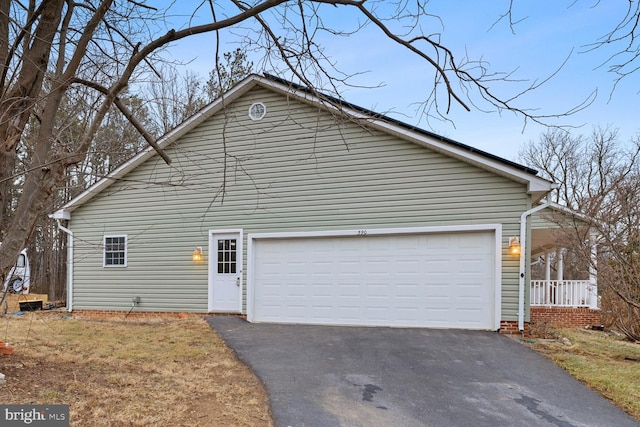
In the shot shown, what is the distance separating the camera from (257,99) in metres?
9.75

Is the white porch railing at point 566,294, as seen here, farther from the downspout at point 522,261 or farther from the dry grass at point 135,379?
the dry grass at point 135,379

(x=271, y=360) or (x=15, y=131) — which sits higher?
(x=15, y=131)

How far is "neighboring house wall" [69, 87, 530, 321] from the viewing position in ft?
26.9

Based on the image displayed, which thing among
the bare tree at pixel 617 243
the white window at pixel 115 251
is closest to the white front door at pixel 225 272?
the white window at pixel 115 251

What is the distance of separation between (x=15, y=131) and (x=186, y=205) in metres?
6.62

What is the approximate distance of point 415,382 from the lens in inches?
196

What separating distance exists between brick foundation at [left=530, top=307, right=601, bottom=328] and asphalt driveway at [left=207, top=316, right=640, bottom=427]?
181 inches

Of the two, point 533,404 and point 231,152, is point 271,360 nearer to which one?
point 533,404

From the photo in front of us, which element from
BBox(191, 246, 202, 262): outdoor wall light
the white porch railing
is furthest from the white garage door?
the white porch railing

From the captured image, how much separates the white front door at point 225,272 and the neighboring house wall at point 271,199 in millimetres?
215

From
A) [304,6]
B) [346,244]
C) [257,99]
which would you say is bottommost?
[346,244]

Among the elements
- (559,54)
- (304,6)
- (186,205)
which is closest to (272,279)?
(186,205)

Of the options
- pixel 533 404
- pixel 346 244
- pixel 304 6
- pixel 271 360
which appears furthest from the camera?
pixel 346 244
